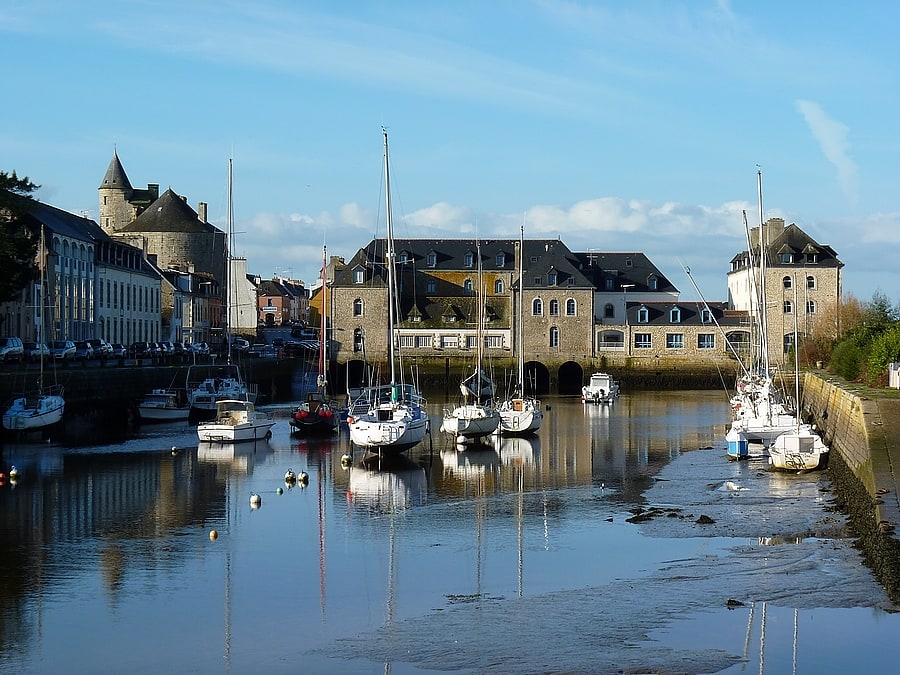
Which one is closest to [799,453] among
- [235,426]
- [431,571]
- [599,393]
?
[431,571]

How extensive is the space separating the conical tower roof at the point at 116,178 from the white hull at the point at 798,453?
344ft

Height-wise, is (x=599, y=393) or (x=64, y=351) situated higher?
(x=64, y=351)

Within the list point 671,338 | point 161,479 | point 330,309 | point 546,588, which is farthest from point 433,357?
point 546,588

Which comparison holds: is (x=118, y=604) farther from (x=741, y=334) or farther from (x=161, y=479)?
(x=741, y=334)

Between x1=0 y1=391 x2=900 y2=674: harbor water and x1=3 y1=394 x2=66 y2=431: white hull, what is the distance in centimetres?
753

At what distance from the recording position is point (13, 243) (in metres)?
48.2

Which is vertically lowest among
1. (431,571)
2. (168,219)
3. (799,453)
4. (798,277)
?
(431,571)

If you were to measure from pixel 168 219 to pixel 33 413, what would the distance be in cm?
7324

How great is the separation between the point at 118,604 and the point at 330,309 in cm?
7531

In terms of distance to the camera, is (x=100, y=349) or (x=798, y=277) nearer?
(x=100, y=349)

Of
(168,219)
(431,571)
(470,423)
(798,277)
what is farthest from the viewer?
(168,219)

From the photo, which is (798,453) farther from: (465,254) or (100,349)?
(465,254)

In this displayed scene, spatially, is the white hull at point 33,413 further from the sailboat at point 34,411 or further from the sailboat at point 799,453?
the sailboat at point 799,453

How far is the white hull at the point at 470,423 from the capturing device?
143 ft
